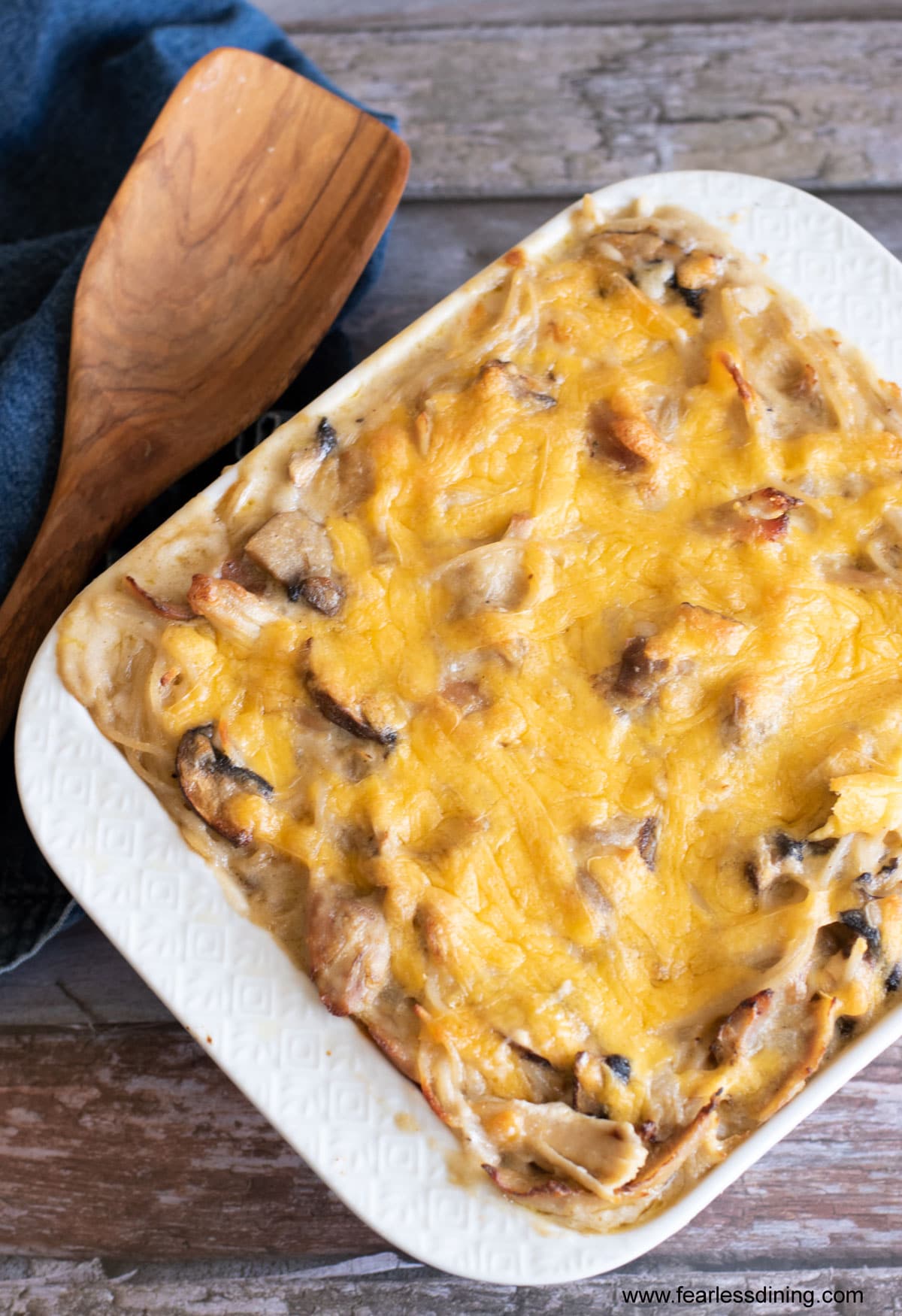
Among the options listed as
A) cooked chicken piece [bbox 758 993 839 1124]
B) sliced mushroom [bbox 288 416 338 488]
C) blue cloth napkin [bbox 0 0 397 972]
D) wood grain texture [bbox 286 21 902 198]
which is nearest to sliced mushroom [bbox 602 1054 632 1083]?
cooked chicken piece [bbox 758 993 839 1124]

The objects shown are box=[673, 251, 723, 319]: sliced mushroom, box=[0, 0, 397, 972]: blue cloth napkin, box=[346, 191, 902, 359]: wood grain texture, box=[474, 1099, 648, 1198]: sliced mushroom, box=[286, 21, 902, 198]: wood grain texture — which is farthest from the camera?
box=[286, 21, 902, 198]: wood grain texture

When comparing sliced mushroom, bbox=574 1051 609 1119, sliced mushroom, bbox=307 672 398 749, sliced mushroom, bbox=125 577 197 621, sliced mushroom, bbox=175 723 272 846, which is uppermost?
sliced mushroom, bbox=125 577 197 621

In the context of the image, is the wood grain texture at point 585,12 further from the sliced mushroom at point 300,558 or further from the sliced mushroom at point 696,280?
the sliced mushroom at point 300,558

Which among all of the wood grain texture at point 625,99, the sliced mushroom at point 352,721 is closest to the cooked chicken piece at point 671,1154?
the sliced mushroom at point 352,721

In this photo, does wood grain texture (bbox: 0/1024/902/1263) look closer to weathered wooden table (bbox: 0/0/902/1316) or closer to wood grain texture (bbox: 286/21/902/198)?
weathered wooden table (bbox: 0/0/902/1316)

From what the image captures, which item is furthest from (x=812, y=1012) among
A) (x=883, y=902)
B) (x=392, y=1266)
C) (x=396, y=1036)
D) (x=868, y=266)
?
(x=868, y=266)

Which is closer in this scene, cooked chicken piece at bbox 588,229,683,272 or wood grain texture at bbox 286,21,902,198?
cooked chicken piece at bbox 588,229,683,272
